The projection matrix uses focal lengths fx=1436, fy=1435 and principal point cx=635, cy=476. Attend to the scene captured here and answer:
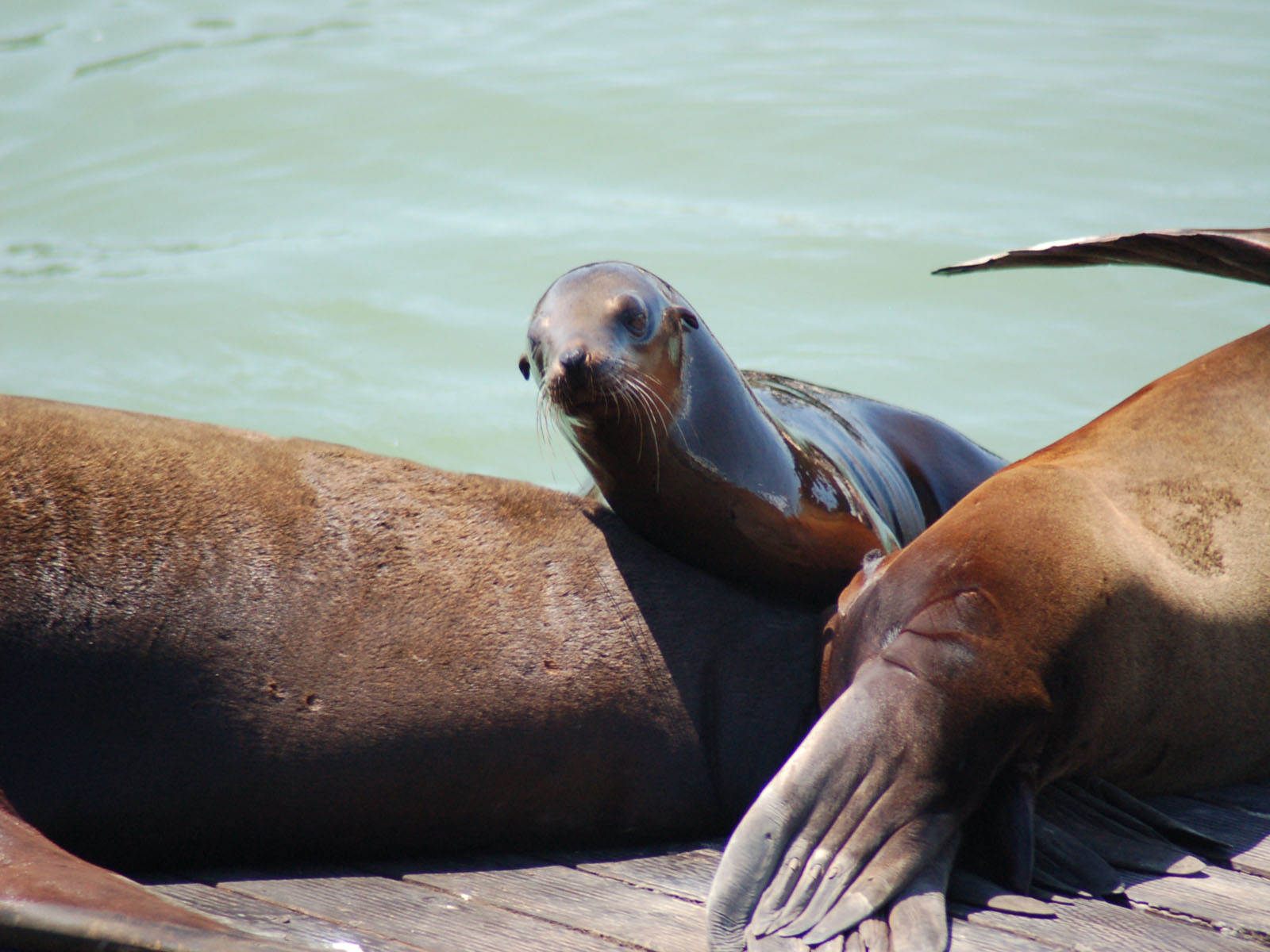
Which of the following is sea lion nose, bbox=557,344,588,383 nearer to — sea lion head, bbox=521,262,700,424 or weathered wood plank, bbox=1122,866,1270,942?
sea lion head, bbox=521,262,700,424

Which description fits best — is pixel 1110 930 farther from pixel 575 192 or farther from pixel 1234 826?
pixel 575 192

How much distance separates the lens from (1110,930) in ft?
6.91

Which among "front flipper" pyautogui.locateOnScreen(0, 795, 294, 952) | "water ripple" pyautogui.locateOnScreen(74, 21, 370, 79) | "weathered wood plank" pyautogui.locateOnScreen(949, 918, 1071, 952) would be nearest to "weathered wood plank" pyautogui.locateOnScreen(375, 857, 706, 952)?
"weathered wood plank" pyautogui.locateOnScreen(949, 918, 1071, 952)

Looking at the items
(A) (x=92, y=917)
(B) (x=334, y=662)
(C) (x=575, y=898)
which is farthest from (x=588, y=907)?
(A) (x=92, y=917)

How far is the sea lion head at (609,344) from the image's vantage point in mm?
2693

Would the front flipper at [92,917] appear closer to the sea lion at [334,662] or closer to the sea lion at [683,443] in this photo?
the sea lion at [334,662]

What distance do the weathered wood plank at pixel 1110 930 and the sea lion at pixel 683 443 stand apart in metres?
0.90

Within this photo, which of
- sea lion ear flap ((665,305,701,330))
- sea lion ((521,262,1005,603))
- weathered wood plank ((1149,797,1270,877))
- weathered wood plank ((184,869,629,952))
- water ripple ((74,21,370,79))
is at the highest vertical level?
water ripple ((74,21,370,79))

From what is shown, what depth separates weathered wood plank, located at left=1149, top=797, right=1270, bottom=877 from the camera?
237 cm

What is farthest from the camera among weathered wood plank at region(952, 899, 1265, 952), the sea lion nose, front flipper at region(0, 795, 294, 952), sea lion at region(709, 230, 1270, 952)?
the sea lion nose

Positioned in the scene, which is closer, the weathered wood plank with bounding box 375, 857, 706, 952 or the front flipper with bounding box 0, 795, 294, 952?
the front flipper with bounding box 0, 795, 294, 952

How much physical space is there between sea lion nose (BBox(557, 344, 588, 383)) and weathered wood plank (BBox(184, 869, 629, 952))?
0.94m

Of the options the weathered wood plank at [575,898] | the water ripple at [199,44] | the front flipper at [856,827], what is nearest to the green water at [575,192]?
the water ripple at [199,44]

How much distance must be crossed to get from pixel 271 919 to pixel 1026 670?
125 cm
